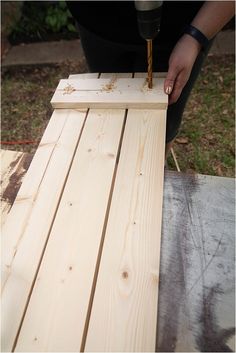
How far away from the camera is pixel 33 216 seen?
889mm

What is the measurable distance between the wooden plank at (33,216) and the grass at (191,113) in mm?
1049

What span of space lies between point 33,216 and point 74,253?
17 centimetres

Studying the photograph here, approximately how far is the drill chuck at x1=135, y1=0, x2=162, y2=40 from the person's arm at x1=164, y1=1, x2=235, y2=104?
17 cm

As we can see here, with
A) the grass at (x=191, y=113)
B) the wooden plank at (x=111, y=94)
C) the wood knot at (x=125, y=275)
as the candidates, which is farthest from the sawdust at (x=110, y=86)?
the grass at (x=191, y=113)

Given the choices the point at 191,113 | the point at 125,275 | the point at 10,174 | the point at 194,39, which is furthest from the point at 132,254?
the point at 191,113

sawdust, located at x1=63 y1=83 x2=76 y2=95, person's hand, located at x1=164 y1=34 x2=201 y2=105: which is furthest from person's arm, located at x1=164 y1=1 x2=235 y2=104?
sawdust, located at x1=63 y1=83 x2=76 y2=95

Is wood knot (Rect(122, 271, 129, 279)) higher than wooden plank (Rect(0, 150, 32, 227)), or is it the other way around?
wooden plank (Rect(0, 150, 32, 227))

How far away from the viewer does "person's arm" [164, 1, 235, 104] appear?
0.99 metres

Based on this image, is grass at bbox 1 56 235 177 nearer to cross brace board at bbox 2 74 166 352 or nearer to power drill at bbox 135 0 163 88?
cross brace board at bbox 2 74 166 352

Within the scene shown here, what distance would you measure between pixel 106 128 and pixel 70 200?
0.99ft

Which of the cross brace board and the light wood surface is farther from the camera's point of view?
the light wood surface

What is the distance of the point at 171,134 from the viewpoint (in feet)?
4.62

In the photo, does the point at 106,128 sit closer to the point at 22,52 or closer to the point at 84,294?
the point at 84,294

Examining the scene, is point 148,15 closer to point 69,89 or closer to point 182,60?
point 182,60
